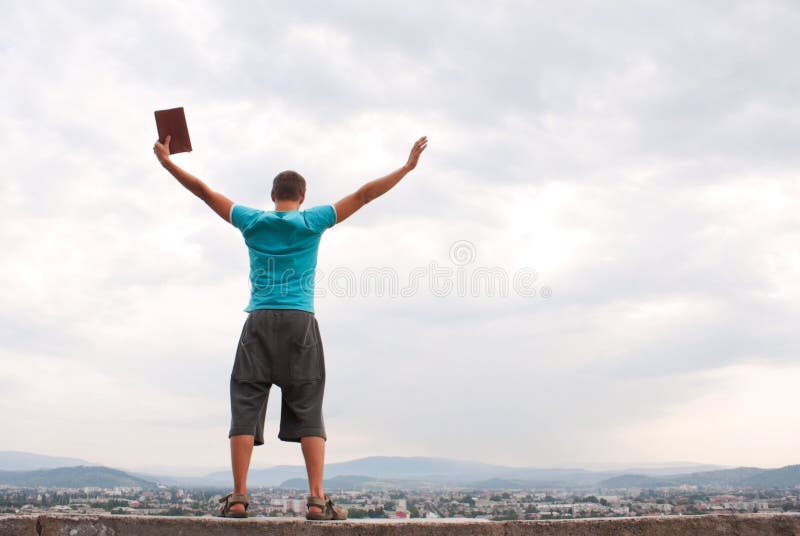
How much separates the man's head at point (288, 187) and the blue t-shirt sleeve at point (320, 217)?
0.19m

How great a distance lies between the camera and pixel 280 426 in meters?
4.68

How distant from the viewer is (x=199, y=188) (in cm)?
508

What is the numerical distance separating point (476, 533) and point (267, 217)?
7.90 ft

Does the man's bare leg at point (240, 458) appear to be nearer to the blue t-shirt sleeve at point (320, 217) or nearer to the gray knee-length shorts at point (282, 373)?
the gray knee-length shorts at point (282, 373)

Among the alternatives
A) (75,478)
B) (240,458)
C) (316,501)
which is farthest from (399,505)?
(75,478)

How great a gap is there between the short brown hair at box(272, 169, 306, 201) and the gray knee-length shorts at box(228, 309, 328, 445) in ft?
2.74

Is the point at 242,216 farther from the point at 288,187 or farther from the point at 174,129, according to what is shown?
the point at 174,129

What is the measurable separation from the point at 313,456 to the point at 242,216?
1.69 metres

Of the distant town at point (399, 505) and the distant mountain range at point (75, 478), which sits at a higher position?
the distant mountain range at point (75, 478)

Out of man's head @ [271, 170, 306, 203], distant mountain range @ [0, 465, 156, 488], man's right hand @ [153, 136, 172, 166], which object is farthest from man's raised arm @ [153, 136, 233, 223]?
distant mountain range @ [0, 465, 156, 488]

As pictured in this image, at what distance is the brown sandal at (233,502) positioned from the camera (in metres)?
4.18

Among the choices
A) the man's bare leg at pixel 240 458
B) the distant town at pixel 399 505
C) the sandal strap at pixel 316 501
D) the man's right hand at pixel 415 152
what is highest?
the man's right hand at pixel 415 152

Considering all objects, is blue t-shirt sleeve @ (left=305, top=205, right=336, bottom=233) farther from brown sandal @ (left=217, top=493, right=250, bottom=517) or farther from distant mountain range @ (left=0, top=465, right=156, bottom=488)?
distant mountain range @ (left=0, top=465, right=156, bottom=488)

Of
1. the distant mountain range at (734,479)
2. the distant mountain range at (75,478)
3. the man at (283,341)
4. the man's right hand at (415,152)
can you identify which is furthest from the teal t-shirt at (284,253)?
the distant mountain range at (75,478)
